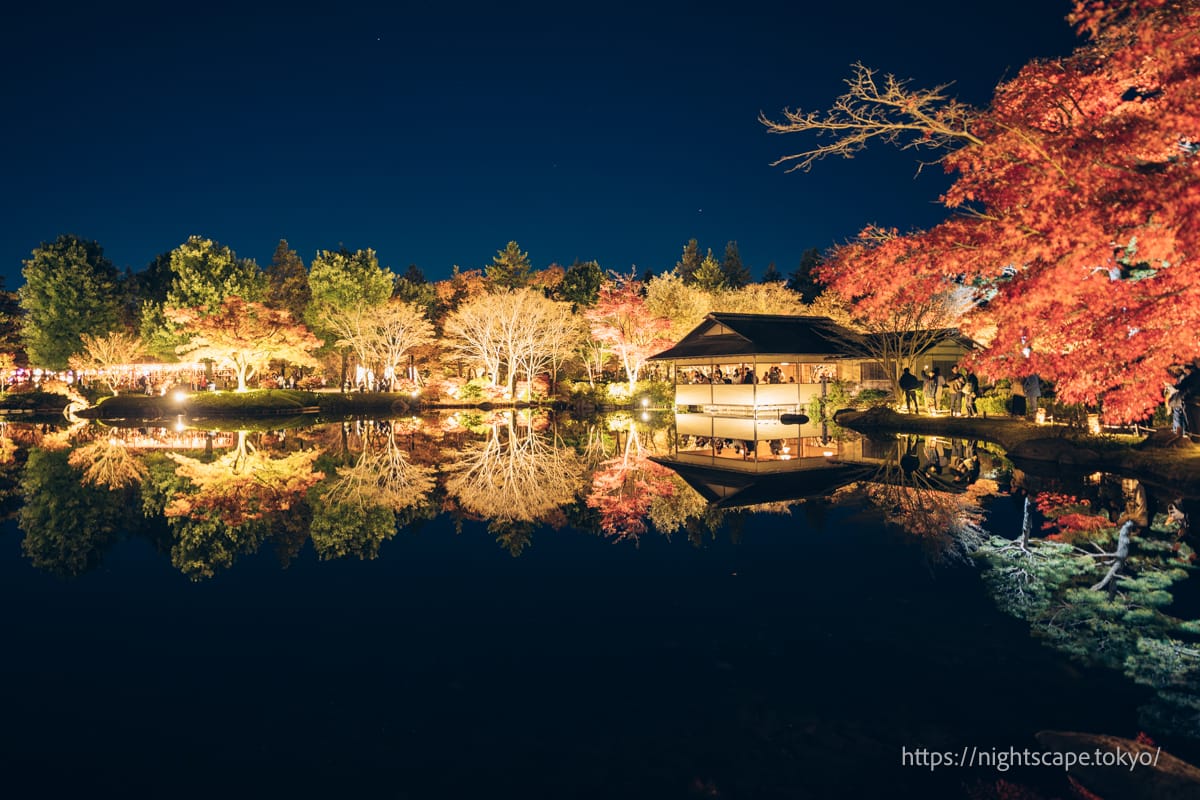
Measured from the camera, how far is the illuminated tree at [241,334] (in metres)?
36.9

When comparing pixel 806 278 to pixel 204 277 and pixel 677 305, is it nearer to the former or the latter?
pixel 677 305

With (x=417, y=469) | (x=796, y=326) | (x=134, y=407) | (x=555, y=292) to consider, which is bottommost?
(x=417, y=469)

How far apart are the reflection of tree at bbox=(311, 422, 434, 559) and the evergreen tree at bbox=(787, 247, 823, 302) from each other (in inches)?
2074

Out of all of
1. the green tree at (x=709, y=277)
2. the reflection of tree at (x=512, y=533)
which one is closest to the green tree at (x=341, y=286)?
the green tree at (x=709, y=277)

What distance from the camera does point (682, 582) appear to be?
8164 millimetres

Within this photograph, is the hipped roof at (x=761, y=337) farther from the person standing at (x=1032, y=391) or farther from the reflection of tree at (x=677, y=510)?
the reflection of tree at (x=677, y=510)

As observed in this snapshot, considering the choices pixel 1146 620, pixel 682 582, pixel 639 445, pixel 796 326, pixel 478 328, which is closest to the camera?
pixel 1146 620

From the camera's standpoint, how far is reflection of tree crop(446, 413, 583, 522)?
1284 cm

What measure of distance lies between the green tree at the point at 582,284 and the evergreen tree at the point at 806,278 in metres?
20.7

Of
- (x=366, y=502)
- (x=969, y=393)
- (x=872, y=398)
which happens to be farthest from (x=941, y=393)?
(x=366, y=502)

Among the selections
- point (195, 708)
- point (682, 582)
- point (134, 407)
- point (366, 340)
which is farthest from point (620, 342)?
point (195, 708)

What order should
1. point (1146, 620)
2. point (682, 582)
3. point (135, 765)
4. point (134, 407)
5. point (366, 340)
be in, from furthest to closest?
point (366, 340)
point (134, 407)
point (682, 582)
point (1146, 620)
point (135, 765)

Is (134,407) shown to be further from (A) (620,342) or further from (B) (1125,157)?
(B) (1125,157)

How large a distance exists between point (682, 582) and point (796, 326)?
93.8 feet
